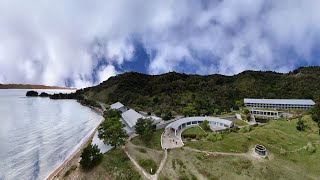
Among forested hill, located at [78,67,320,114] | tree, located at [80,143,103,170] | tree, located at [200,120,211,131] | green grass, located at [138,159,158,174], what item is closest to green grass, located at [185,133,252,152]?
tree, located at [200,120,211,131]

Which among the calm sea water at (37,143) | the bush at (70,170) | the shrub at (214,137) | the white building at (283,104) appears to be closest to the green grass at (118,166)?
the bush at (70,170)

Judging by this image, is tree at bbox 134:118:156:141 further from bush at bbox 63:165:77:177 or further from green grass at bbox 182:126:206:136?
bush at bbox 63:165:77:177

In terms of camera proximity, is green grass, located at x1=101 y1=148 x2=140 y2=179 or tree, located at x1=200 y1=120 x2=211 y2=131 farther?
tree, located at x1=200 y1=120 x2=211 y2=131

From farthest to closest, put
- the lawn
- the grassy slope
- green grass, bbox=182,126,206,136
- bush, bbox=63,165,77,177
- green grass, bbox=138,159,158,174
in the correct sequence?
green grass, bbox=182,126,206,136 → bush, bbox=63,165,77,177 → green grass, bbox=138,159,158,174 → the grassy slope → the lawn

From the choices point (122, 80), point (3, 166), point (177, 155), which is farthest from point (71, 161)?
point (122, 80)

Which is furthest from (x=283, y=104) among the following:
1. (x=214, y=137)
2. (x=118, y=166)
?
(x=118, y=166)

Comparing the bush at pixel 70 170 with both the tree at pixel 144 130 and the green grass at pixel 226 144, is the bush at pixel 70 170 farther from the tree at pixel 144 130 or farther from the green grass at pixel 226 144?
the green grass at pixel 226 144

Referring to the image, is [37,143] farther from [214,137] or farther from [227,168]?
[227,168]
